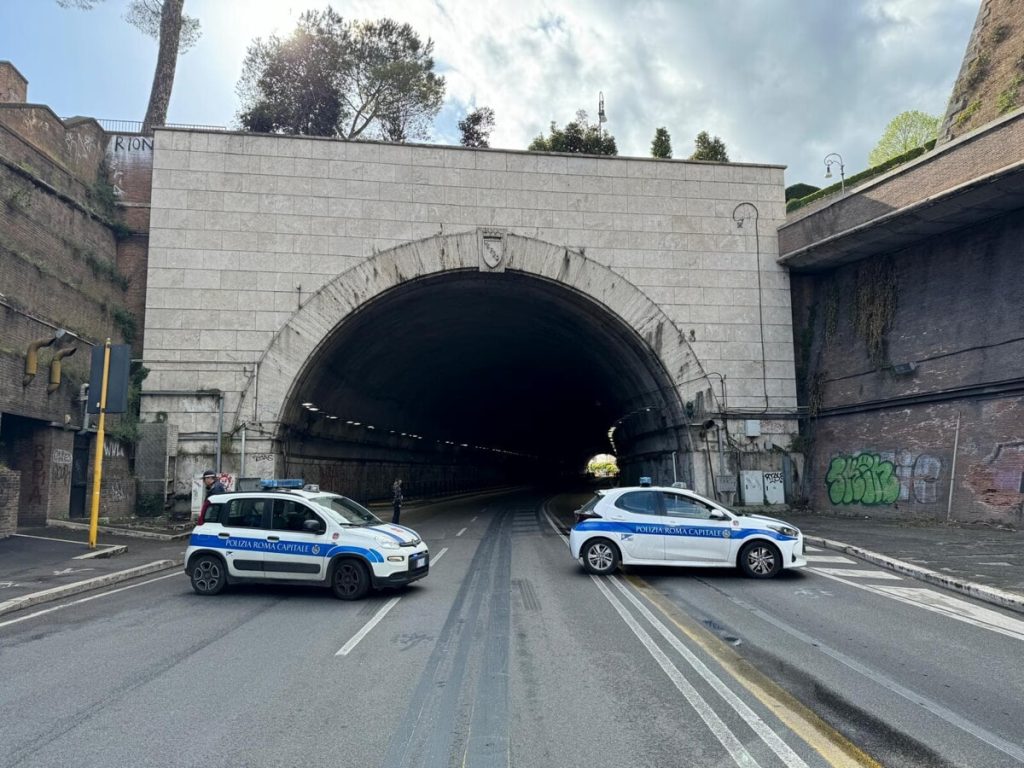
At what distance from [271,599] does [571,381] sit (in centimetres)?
3160

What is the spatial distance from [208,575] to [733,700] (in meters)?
8.33

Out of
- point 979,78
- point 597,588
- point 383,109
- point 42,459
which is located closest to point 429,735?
point 597,588

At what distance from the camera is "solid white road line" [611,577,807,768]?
4334 millimetres

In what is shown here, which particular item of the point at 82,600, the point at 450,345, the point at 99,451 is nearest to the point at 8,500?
the point at 99,451

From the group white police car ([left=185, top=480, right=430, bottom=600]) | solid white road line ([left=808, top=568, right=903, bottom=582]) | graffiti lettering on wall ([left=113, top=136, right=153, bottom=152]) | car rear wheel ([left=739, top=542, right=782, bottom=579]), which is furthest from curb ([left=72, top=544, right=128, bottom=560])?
graffiti lettering on wall ([left=113, top=136, right=153, bottom=152])

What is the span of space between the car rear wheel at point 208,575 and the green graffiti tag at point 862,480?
17.9 meters

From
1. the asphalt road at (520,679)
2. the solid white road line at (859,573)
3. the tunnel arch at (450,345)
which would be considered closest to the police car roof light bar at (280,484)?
the asphalt road at (520,679)

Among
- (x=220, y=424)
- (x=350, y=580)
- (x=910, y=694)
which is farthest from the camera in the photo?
(x=220, y=424)

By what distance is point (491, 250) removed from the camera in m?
22.6

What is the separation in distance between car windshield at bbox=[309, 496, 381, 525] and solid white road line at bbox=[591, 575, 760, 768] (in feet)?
15.0

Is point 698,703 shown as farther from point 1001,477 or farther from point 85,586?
point 1001,477

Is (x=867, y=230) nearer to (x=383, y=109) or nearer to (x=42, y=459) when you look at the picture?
(x=42, y=459)

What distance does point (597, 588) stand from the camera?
10.6m

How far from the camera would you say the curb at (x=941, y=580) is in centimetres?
888
